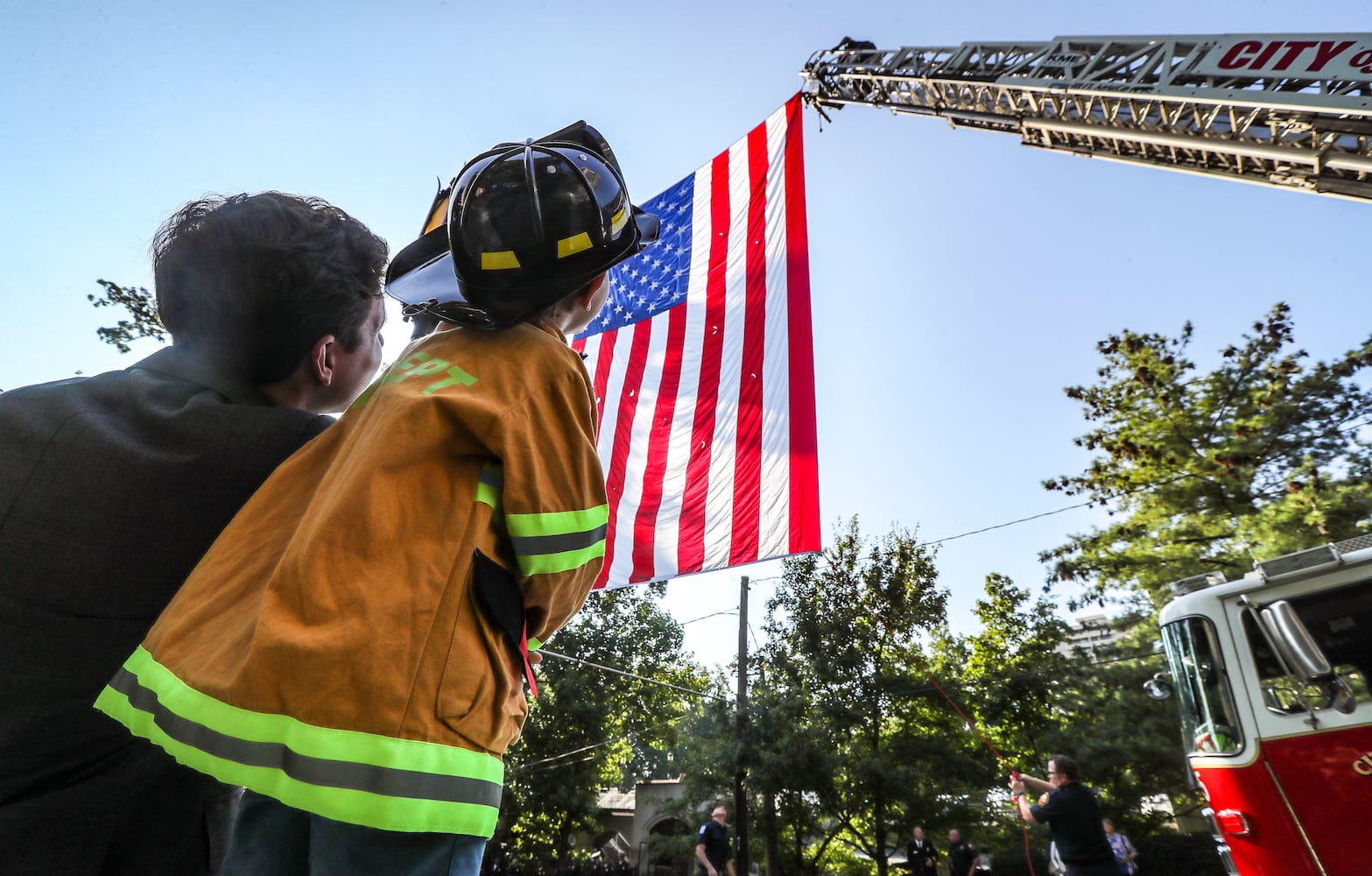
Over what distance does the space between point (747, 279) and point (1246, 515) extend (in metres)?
13.6

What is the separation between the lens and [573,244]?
1.35 m

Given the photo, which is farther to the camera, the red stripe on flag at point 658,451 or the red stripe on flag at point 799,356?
the red stripe on flag at point 658,451

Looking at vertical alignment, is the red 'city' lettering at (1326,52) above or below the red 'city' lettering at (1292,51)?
below

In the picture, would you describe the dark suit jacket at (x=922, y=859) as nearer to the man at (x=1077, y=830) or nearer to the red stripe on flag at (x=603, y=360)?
the man at (x=1077, y=830)

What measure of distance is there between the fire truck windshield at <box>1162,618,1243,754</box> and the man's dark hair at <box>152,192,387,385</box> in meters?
5.69

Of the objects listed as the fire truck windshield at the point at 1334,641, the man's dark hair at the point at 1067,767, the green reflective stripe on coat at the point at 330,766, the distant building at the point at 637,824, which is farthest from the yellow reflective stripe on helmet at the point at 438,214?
the distant building at the point at 637,824

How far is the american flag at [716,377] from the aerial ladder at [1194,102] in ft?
9.43

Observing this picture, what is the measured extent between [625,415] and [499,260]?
4403 mm

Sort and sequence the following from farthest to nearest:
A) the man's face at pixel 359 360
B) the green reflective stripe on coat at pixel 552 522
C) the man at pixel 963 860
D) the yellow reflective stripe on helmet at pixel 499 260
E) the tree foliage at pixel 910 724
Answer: the tree foliage at pixel 910 724 < the man at pixel 963 860 < the man's face at pixel 359 360 < the yellow reflective stripe on helmet at pixel 499 260 < the green reflective stripe on coat at pixel 552 522

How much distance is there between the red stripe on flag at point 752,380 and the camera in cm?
473

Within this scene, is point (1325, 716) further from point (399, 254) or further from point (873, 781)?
point (873, 781)

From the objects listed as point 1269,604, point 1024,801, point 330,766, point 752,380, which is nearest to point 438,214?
point 330,766

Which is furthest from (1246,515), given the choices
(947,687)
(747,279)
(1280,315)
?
(747,279)

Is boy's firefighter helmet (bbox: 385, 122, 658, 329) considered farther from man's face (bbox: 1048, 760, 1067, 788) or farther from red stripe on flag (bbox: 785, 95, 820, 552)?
man's face (bbox: 1048, 760, 1067, 788)
